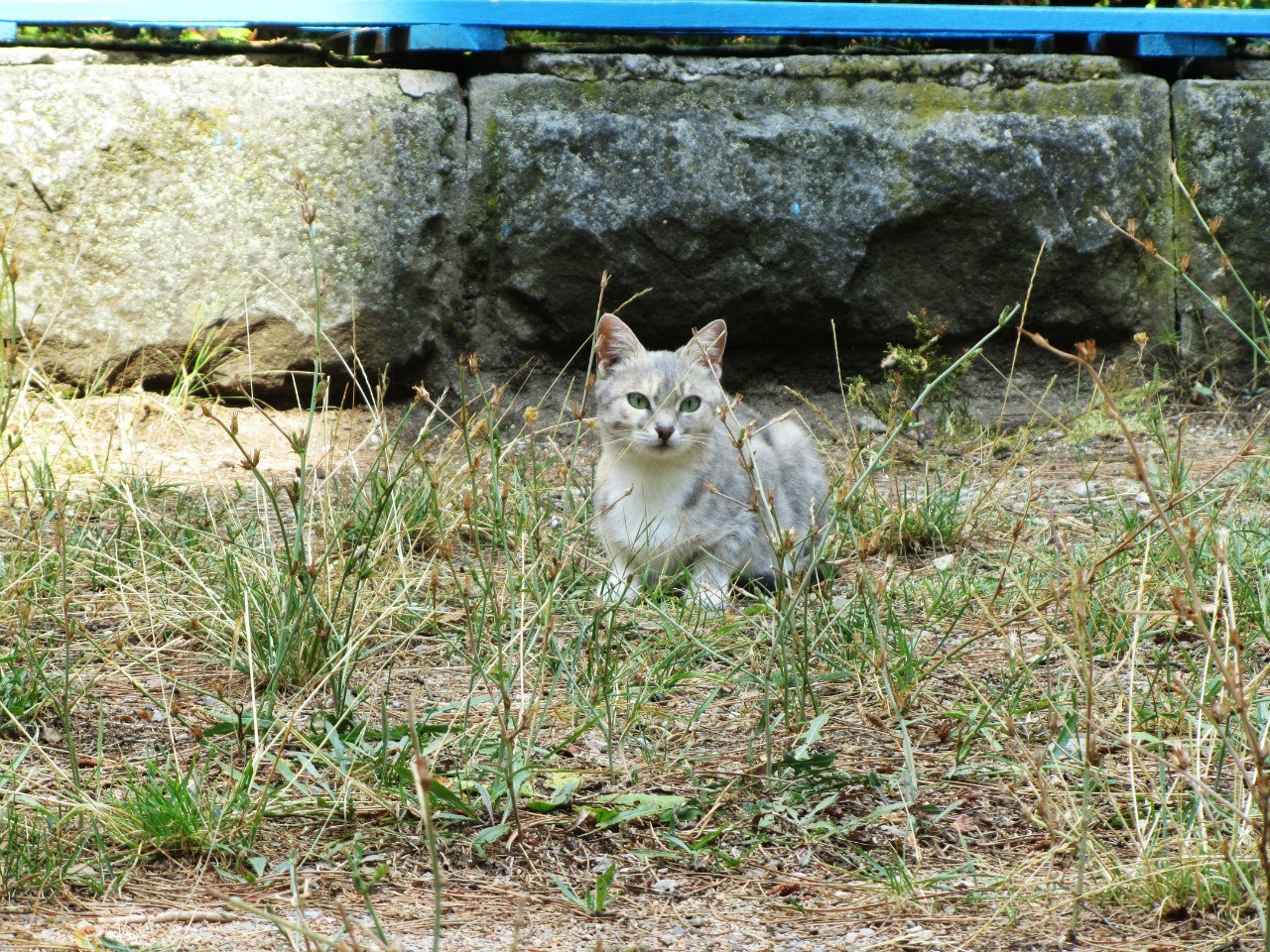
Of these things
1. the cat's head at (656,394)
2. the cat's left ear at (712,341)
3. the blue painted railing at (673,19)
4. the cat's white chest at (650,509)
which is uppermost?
the blue painted railing at (673,19)

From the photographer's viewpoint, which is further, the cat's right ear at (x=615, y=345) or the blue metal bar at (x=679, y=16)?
the blue metal bar at (x=679, y=16)

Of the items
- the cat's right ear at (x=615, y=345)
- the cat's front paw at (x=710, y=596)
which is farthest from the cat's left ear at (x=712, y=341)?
the cat's front paw at (x=710, y=596)

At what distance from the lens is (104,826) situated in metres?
1.92

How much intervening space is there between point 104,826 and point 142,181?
303cm

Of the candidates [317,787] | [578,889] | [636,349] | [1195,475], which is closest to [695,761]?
[578,889]

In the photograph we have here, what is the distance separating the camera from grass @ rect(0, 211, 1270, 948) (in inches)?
70.3

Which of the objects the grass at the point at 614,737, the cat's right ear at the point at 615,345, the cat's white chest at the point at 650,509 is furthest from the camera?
the cat's right ear at the point at 615,345

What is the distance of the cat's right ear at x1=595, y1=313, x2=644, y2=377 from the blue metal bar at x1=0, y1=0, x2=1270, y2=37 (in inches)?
57.0

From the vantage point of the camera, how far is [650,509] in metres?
3.58

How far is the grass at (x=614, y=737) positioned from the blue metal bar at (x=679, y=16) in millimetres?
1914

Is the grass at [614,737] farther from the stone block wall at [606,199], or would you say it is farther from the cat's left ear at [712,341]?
the stone block wall at [606,199]

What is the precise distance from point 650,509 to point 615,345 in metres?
0.56

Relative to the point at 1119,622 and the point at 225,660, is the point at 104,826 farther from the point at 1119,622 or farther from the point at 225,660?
the point at 1119,622

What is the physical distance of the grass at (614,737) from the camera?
5.86 feet
